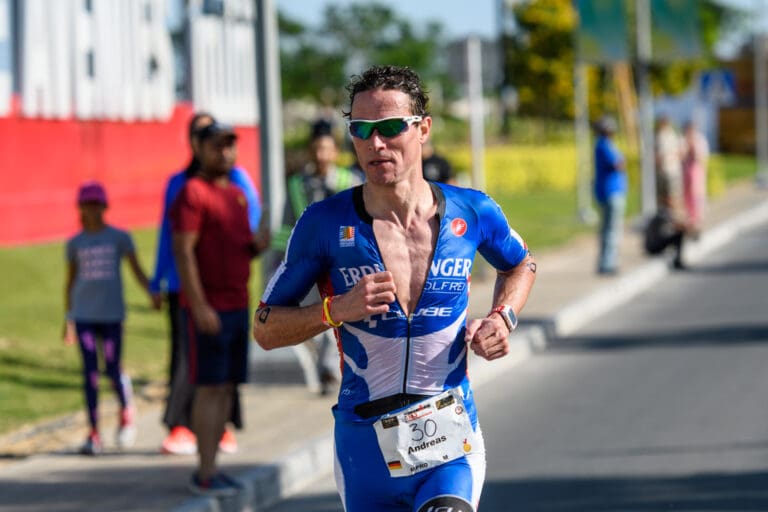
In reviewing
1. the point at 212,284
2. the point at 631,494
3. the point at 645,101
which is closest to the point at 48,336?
the point at 212,284

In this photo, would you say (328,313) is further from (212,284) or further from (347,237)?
(212,284)

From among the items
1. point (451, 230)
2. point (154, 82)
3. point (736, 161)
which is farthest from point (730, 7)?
point (451, 230)

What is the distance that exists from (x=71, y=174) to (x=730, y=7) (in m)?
127

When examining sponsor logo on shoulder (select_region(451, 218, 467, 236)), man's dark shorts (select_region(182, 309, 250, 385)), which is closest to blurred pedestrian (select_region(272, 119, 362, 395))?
man's dark shorts (select_region(182, 309, 250, 385))

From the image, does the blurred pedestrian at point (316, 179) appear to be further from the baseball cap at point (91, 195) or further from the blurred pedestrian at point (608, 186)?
the blurred pedestrian at point (608, 186)

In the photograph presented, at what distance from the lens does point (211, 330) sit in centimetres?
782

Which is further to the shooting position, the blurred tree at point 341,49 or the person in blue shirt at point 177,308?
the blurred tree at point 341,49

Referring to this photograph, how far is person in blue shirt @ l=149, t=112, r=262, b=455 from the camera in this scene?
8.56 m

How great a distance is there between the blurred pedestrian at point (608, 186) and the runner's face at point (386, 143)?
14.9 meters

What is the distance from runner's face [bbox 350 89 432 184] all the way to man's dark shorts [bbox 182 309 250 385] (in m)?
3.43

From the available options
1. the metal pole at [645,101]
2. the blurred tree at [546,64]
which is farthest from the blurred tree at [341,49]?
the metal pole at [645,101]

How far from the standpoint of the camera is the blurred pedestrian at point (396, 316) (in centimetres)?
461

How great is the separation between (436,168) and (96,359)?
3.21m

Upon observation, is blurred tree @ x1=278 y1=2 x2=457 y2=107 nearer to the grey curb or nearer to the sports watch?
the grey curb
